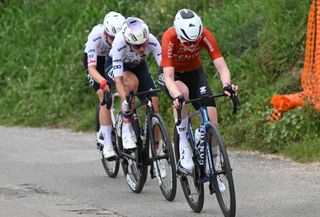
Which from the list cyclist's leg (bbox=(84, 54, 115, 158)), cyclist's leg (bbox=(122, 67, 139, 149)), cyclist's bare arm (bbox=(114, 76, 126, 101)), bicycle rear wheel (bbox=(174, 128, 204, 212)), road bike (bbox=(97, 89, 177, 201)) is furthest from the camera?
cyclist's leg (bbox=(84, 54, 115, 158))

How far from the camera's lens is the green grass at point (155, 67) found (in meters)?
12.5

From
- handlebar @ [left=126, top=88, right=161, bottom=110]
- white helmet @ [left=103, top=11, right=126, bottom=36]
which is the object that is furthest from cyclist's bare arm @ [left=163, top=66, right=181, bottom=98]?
white helmet @ [left=103, top=11, right=126, bottom=36]

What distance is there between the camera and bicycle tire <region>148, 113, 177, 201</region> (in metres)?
9.02

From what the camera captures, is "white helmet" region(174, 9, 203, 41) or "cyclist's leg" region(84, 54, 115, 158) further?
"cyclist's leg" region(84, 54, 115, 158)

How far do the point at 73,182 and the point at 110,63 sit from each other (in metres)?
1.45

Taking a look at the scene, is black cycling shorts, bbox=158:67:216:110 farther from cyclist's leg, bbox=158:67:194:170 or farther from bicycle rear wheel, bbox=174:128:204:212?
bicycle rear wheel, bbox=174:128:204:212

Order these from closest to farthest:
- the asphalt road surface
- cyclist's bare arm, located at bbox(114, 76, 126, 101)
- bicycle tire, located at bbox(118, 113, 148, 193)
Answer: the asphalt road surface < bicycle tire, located at bbox(118, 113, 148, 193) < cyclist's bare arm, located at bbox(114, 76, 126, 101)

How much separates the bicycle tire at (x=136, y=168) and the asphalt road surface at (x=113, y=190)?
110 mm

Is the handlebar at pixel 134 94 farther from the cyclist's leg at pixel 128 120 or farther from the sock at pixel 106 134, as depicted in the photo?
the sock at pixel 106 134

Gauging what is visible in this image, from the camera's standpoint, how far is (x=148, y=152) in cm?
973

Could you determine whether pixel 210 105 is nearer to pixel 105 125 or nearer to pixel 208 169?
pixel 208 169

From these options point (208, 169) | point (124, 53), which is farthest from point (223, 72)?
point (124, 53)

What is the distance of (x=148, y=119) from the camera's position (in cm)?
955

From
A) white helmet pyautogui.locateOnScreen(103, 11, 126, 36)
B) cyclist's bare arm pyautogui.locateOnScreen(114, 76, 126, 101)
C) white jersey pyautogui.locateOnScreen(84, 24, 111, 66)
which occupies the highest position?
white helmet pyautogui.locateOnScreen(103, 11, 126, 36)
